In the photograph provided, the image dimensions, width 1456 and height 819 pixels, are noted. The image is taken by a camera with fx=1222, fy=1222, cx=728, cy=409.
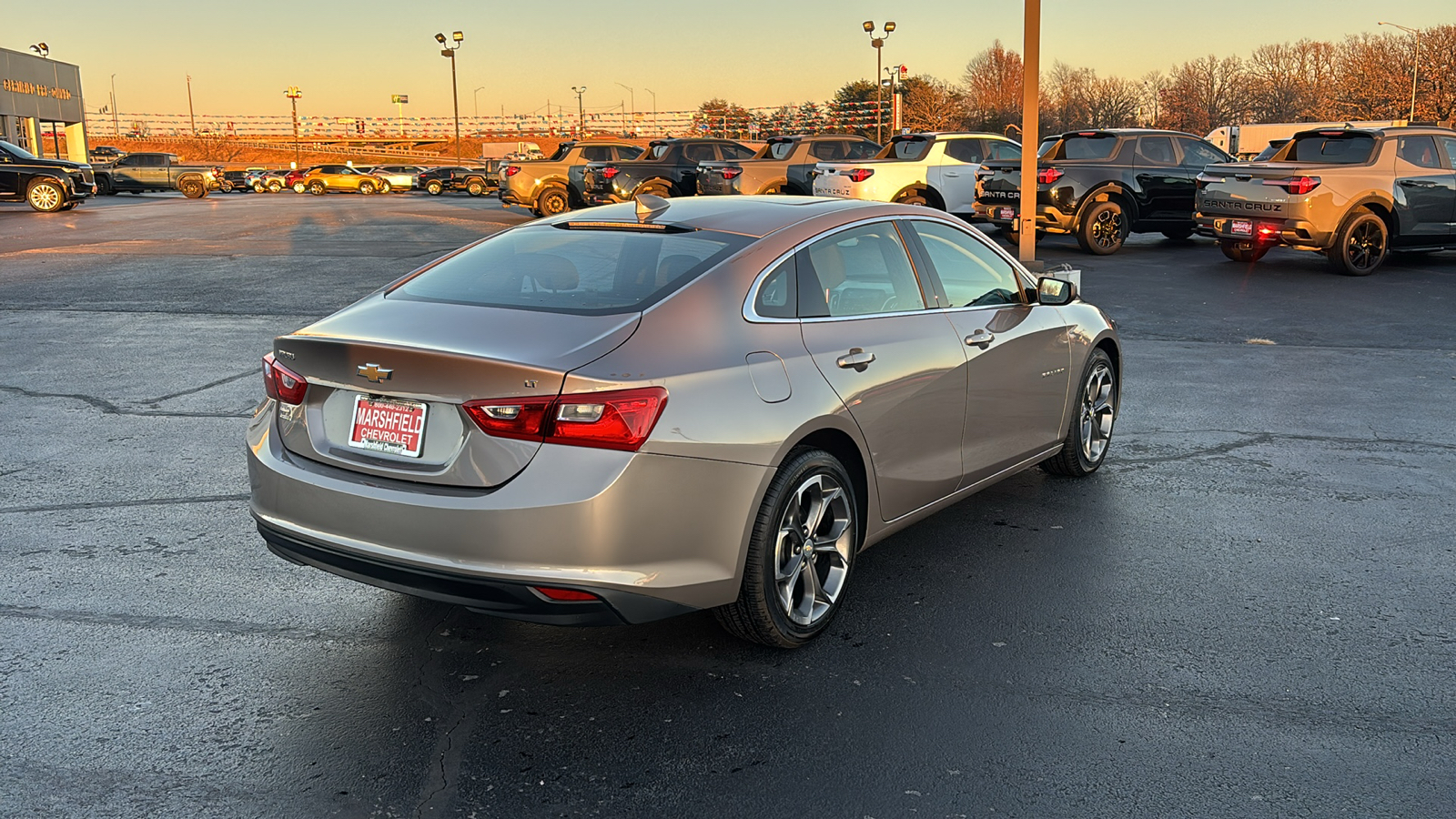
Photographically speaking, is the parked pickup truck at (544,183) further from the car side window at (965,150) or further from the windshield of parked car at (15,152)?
the windshield of parked car at (15,152)

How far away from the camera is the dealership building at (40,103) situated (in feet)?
205

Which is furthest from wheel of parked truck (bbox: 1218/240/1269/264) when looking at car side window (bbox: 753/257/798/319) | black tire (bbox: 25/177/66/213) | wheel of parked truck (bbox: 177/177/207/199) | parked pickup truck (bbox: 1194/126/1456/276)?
wheel of parked truck (bbox: 177/177/207/199)

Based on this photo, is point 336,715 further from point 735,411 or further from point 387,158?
point 387,158

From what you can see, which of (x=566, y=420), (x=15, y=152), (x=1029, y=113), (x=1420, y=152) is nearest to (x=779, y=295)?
(x=566, y=420)

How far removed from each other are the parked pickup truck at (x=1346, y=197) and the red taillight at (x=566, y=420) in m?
13.8

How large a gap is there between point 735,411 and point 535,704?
110cm

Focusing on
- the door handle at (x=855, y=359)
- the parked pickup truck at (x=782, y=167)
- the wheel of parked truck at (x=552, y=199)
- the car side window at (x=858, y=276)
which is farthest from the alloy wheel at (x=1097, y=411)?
the wheel of parked truck at (x=552, y=199)

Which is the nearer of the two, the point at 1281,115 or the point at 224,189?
the point at 224,189

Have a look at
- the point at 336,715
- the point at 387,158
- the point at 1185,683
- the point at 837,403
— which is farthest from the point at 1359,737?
the point at 387,158

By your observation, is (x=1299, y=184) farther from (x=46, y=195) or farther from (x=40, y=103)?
(x=40, y=103)

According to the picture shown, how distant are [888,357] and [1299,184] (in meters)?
12.4

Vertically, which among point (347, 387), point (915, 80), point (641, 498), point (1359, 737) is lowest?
point (1359, 737)

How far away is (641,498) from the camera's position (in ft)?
11.6

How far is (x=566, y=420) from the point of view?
3.49 metres
